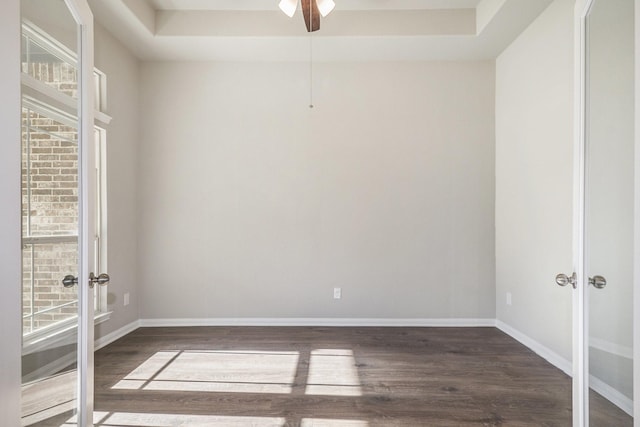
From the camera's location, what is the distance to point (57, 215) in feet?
4.55

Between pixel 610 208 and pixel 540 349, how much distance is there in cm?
207

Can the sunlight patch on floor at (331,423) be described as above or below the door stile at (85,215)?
below

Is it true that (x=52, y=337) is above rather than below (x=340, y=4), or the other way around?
below

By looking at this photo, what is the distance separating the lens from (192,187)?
12.4 feet

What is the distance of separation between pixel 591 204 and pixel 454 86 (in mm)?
2625

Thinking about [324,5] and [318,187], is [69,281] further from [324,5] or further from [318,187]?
[318,187]

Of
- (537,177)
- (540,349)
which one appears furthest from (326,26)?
(540,349)

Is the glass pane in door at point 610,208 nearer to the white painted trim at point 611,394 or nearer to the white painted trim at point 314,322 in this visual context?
the white painted trim at point 611,394

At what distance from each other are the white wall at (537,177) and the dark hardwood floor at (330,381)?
416 mm

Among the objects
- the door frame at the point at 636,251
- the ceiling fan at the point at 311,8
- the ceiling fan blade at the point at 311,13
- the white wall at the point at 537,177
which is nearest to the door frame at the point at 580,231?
the door frame at the point at 636,251

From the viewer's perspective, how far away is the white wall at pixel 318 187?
3.76 m

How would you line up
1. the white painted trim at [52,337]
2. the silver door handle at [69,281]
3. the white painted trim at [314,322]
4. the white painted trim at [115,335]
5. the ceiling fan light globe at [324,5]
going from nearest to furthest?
1. the white painted trim at [52,337]
2. the silver door handle at [69,281]
3. the ceiling fan light globe at [324,5]
4. the white painted trim at [115,335]
5. the white painted trim at [314,322]

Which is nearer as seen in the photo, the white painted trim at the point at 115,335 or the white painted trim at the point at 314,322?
the white painted trim at the point at 115,335

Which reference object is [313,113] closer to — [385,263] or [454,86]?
[454,86]
